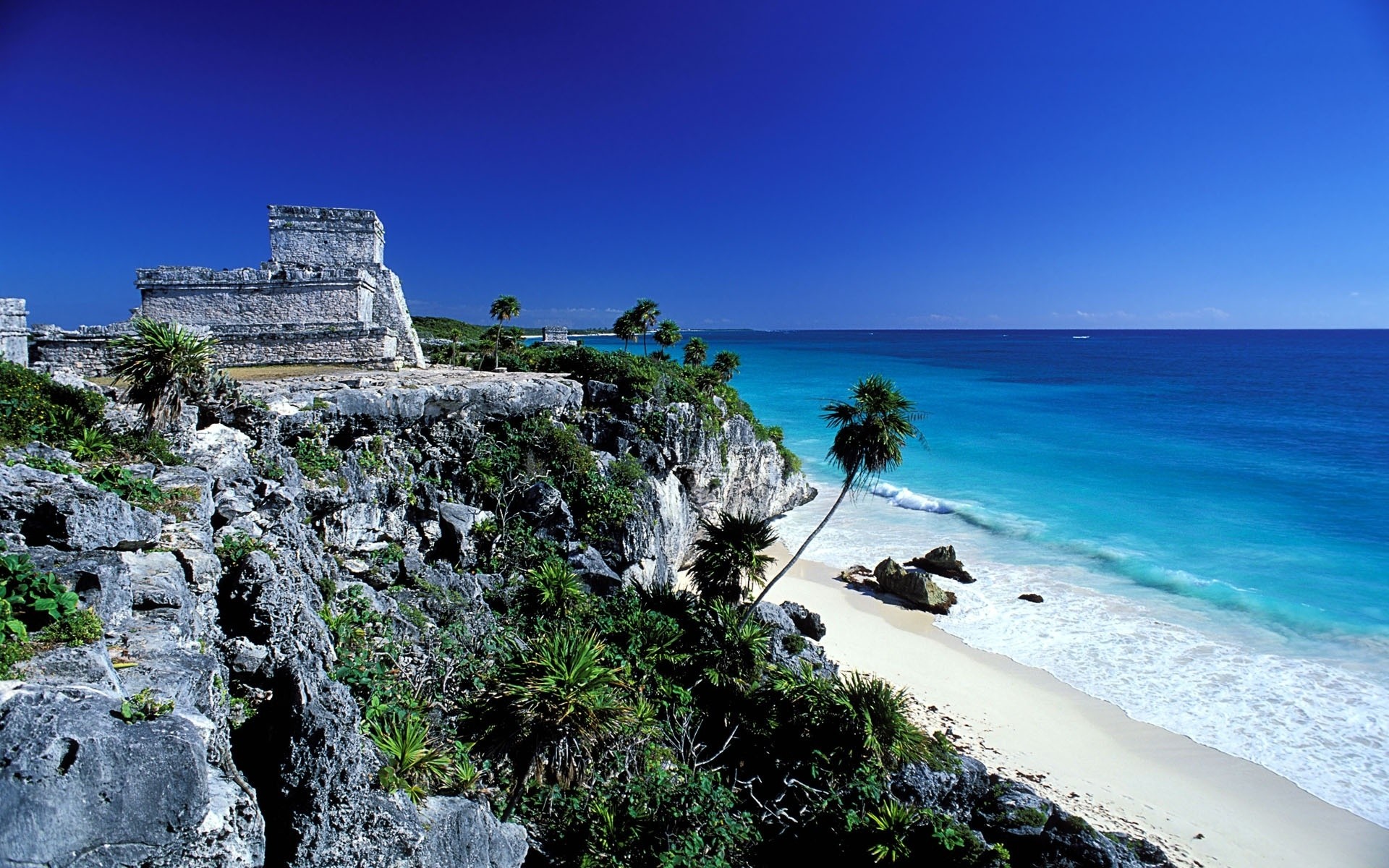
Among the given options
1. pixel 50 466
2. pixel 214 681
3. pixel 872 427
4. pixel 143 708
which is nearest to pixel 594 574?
pixel 872 427

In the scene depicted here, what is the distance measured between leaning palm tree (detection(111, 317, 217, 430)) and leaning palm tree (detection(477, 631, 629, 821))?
19.1 feet

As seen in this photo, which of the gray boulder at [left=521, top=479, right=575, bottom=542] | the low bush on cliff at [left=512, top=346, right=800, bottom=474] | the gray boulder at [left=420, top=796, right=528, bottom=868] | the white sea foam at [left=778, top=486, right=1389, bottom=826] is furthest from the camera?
the low bush on cliff at [left=512, top=346, right=800, bottom=474]

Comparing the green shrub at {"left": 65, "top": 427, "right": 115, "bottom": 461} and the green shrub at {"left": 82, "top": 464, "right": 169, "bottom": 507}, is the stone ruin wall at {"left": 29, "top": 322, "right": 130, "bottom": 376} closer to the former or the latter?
the green shrub at {"left": 65, "top": 427, "right": 115, "bottom": 461}

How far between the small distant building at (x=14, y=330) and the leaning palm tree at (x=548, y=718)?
1204 centimetres

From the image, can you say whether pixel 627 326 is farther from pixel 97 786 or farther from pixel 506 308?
pixel 97 786

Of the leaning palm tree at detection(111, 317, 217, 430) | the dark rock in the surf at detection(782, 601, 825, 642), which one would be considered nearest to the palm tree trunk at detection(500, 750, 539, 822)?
the leaning palm tree at detection(111, 317, 217, 430)

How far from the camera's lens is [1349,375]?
245 feet

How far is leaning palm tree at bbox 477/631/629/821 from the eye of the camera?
6875 millimetres

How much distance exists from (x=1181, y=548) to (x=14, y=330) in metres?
34.5

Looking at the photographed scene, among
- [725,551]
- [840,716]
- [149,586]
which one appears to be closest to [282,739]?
[149,586]

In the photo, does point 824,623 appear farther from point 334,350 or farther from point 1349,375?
point 1349,375

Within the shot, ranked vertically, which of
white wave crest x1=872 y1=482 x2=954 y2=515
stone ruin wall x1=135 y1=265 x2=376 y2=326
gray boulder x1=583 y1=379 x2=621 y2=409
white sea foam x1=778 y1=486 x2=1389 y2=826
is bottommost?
white sea foam x1=778 y1=486 x2=1389 y2=826

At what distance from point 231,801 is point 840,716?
28.0 ft

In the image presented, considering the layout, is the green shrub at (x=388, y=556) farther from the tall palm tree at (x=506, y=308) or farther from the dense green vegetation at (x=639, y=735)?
the tall palm tree at (x=506, y=308)
